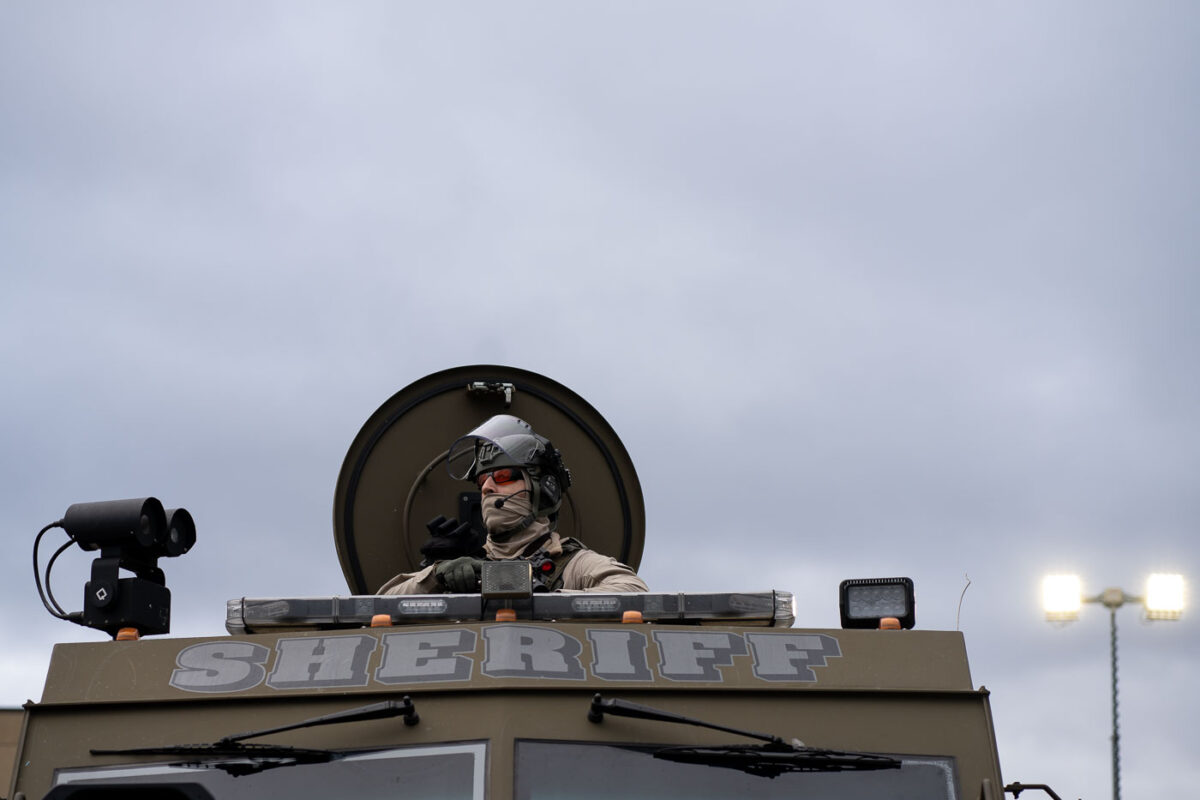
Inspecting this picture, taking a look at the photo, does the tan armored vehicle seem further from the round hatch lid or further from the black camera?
the round hatch lid

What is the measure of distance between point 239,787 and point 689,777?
4.20 ft

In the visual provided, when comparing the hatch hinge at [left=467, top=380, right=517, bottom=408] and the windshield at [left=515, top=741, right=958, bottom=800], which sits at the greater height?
the hatch hinge at [left=467, top=380, right=517, bottom=408]

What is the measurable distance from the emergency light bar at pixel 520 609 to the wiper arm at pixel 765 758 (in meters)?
0.73

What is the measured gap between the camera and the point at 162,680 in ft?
15.0

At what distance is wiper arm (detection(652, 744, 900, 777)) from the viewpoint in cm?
419

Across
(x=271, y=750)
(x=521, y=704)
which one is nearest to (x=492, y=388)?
(x=521, y=704)

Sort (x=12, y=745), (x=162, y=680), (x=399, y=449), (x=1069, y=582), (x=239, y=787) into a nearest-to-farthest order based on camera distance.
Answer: (x=239, y=787), (x=162, y=680), (x=12, y=745), (x=399, y=449), (x=1069, y=582)

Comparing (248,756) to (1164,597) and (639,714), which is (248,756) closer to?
(639,714)

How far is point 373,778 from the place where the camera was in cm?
418

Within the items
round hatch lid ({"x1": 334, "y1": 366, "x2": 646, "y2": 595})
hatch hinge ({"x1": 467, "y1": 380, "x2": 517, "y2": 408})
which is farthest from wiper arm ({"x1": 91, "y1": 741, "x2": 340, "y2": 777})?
hatch hinge ({"x1": 467, "y1": 380, "x2": 517, "y2": 408})

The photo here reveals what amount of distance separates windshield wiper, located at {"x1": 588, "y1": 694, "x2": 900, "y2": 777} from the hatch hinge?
338 centimetres

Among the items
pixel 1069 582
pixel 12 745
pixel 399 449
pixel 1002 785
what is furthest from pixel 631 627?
pixel 1069 582

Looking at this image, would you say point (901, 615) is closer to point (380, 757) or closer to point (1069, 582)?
point (380, 757)

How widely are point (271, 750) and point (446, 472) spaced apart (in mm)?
3300
